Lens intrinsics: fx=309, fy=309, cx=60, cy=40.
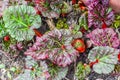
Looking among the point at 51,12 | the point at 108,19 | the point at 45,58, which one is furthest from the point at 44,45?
the point at 108,19

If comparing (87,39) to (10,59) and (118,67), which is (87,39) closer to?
(118,67)

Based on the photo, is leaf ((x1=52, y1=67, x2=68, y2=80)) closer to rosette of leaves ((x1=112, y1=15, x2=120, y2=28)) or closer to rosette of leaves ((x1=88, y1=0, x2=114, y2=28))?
rosette of leaves ((x1=88, y1=0, x2=114, y2=28))

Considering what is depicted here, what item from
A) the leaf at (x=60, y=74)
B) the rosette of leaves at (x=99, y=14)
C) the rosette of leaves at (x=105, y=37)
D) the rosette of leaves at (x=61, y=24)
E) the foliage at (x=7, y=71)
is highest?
the rosette of leaves at (x=99, y=14)

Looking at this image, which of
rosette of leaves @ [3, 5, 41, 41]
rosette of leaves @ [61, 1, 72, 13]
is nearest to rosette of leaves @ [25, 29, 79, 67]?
rosette of leaves @ [3, 5, 41, 41]

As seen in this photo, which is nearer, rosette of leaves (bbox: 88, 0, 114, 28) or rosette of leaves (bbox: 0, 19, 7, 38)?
rosette of leaves (bbox: 88, 0, 114, 28)

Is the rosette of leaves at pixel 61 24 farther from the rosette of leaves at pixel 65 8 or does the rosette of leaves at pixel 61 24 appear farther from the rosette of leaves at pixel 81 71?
the rosette of leaves at pixel 81 71

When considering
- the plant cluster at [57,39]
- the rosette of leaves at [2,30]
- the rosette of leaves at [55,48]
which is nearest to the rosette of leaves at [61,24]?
the plant cluster at [57,39]
